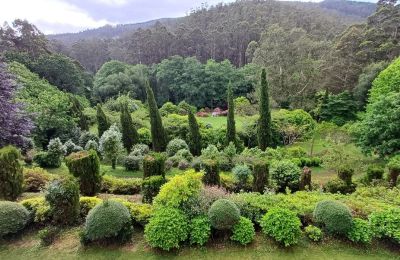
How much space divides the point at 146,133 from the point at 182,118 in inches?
153

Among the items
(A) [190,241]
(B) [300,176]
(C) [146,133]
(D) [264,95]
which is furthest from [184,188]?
(C) [146,133]

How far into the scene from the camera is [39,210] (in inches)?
405

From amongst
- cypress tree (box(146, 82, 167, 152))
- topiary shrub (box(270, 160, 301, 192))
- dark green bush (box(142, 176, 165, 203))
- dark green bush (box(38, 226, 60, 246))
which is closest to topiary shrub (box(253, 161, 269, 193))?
topiary shrub (box(270, 160, 301, 192))

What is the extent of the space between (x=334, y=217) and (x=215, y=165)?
17.8 ft

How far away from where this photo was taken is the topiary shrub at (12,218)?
9594mm

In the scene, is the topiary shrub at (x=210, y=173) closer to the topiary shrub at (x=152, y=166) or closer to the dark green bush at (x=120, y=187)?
the topiary shrub at (x=152, y=166)

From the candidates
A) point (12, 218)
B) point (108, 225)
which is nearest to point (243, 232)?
point (108, 225)

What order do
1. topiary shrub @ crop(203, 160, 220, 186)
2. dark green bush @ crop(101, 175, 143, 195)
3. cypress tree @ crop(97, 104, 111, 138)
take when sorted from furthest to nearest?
1. cypress tree @ crop(97, 104, 111, 138)
2. dark green bush @ crop(101, 175, 143, 195)
3. topiary shrub @ crop(203, 160, 220, 186)

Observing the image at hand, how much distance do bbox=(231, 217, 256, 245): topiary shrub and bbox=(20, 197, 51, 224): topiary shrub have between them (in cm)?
569

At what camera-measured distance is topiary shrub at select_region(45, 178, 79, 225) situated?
384 inches

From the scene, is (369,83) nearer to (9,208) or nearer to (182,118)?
(182,118)

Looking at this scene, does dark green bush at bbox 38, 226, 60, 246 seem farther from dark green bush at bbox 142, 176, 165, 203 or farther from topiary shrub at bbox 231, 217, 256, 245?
topiary shrub at bbox 231, 217, 256, 245

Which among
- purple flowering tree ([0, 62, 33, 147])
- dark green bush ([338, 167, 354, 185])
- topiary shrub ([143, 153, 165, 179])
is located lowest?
dark green bush ([338, 167, 354, 185])

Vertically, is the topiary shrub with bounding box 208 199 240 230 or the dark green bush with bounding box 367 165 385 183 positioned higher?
the topiary shrub with bounding box 208 199 240 230
